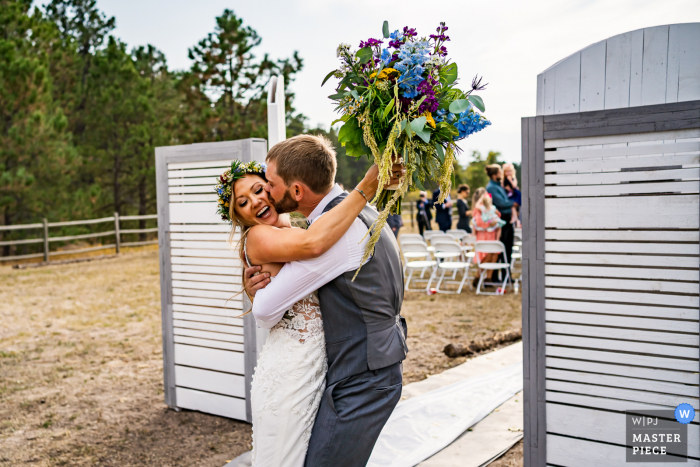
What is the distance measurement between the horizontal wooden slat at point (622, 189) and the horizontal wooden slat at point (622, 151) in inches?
6.1

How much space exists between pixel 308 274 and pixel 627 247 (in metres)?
1.75

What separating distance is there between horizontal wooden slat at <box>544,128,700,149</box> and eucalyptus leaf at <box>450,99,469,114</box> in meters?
1.18

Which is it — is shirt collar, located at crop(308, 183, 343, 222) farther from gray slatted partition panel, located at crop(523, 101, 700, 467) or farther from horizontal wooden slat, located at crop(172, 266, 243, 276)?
horizontal wooden slat, located at crop(172, 266, 243, 276)

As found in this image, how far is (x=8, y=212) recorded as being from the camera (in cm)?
1883

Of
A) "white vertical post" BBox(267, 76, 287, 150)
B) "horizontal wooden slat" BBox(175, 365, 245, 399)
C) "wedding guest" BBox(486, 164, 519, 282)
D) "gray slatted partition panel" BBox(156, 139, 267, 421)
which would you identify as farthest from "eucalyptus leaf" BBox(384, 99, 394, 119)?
"wedding guest" BBox(486, 164, 519, 282)

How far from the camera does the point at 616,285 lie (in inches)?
112

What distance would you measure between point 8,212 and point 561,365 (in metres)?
20.4

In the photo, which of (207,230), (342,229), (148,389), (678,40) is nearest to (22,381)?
(148,389)

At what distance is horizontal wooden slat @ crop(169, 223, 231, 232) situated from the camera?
479 cm

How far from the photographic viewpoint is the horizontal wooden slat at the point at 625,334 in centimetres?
268

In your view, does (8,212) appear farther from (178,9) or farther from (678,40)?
(678,40)

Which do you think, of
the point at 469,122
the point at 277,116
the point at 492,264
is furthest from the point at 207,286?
the point at 492,264

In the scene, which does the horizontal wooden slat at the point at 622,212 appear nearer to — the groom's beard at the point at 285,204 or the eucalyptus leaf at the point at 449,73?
the eucalyptus leaf at the point at 449,73

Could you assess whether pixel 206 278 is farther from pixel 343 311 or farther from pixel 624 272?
pixel 624 272
